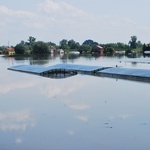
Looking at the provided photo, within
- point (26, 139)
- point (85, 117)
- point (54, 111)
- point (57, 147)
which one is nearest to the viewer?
point (57, 147)

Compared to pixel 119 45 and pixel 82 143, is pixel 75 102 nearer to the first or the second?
pixel 82 143

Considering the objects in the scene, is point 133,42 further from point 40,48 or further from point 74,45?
point 40,48

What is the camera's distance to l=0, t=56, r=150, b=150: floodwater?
22.2ft

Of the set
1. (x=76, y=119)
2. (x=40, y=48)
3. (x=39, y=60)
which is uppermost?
(x=40, y=48)

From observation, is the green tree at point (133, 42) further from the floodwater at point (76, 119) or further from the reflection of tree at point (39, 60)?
the floodwater at point (76, 119)

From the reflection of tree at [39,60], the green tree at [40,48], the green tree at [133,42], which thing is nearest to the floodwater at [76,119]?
the reflection of tree at [39,60]

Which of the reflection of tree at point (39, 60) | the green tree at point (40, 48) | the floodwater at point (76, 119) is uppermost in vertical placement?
the green tree at point (40, 48)

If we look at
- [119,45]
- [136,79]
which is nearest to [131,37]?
[119,45]

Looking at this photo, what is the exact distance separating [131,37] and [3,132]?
73.7m

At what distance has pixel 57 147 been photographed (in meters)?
6.60

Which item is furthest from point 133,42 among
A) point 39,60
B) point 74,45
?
point 39,60

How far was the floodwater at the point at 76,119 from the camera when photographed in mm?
6777

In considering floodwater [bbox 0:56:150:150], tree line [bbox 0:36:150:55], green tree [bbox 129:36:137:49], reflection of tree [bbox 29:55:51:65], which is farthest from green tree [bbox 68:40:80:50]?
floodwater [bbox 0:56:150:150]

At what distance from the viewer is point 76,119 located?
866 cm
